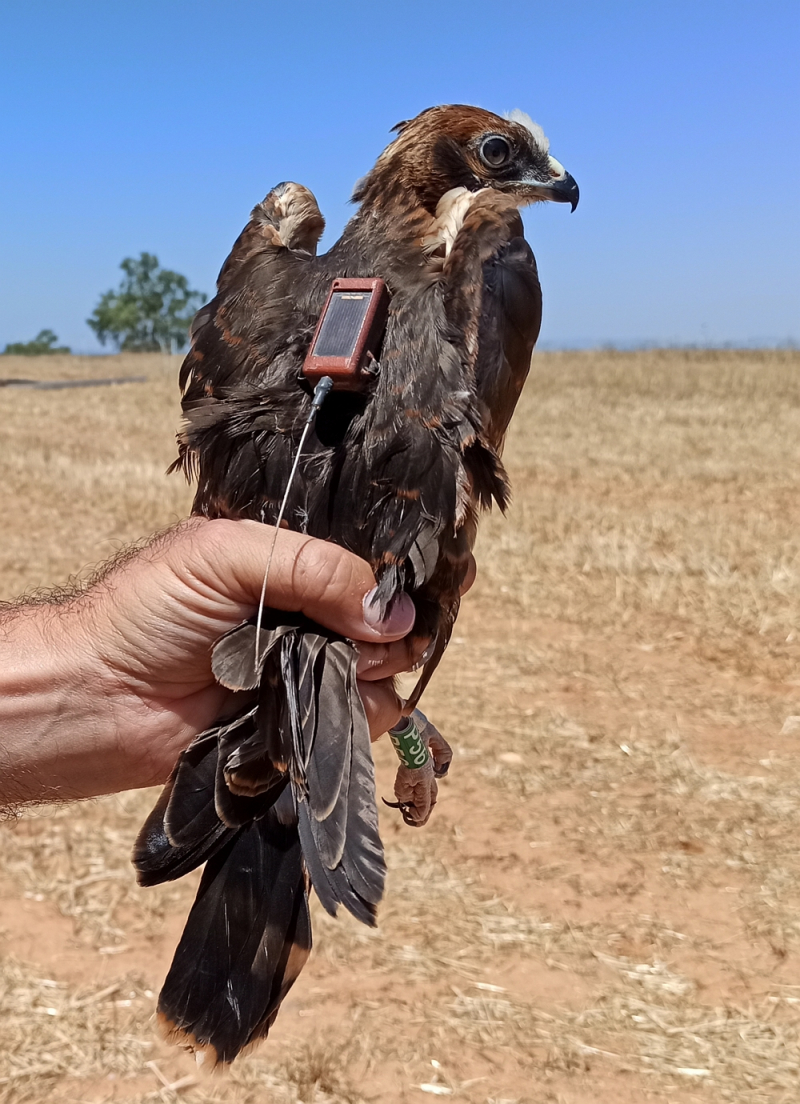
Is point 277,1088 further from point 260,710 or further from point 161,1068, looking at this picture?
point 260,710

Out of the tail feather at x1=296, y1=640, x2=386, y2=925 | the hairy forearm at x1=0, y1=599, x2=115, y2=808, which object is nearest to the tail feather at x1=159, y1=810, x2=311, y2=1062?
the tail feather at x1=296, y1=640, x2=386, y2=925

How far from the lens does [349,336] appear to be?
2100mm

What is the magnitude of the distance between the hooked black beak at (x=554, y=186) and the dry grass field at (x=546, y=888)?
3.07 meters

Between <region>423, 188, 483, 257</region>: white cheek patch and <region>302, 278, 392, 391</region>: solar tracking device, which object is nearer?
<region>302, 278, 392, 391</region>: solar tracking device

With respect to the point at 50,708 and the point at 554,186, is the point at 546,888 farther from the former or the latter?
the point at 554,186

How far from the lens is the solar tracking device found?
2072 millimetres

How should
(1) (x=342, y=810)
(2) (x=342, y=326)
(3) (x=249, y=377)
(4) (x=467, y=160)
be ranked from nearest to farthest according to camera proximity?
(1) (x=342, y=810) < (2) (x=342, y=326) < (3) (x=249, y=377) < (4) (x=467, y=160)

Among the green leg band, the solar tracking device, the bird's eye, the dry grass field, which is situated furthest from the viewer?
the dry grass field

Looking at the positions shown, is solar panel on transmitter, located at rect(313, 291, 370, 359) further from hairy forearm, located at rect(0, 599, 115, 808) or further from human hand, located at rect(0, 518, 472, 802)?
hairy forearm, located at rect(0, 599, 115, 808)

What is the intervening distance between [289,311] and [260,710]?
3.15 ft

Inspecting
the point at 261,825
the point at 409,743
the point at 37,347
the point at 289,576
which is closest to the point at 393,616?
the point at 289,576

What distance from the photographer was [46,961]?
13.5 ft

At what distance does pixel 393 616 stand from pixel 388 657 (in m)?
0.13

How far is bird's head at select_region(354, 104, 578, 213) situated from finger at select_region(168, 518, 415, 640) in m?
1.24
